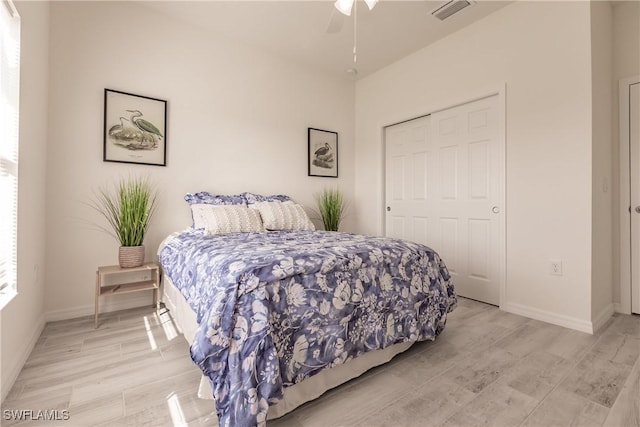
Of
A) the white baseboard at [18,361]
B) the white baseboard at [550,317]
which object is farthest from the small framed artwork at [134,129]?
the white baseboard at [550,317]

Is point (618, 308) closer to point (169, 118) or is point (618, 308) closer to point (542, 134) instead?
point (542, 134)

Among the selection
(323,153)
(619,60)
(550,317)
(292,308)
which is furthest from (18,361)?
(619,60)

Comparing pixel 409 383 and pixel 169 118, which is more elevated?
pixel 169 118

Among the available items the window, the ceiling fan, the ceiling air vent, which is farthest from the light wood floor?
the ceiling air vent

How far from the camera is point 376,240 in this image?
198 cm

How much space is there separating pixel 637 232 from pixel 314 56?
357cm

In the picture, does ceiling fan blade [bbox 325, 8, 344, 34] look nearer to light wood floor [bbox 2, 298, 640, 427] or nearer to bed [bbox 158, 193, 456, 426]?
bed [bbox 158, 193, 456, 426]

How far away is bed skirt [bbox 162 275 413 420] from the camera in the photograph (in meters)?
1.30

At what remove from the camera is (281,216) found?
2863 millimetres

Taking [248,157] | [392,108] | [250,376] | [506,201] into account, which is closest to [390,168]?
[392,108]

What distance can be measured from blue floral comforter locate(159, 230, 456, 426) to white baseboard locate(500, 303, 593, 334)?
3.52ft

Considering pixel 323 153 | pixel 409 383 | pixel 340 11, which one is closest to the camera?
pixel 409 383

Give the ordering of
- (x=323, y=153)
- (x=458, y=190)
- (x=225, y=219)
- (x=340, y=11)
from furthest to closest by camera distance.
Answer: (x=323, y=153)
(x=458, y=190)
(x=225, y=219)
(x=340, y=11)

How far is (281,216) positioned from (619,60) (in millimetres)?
3263
